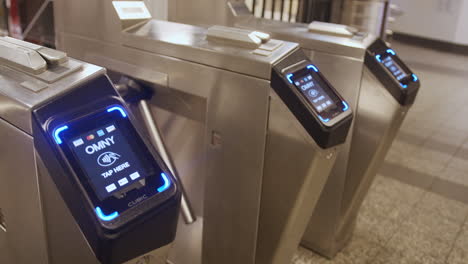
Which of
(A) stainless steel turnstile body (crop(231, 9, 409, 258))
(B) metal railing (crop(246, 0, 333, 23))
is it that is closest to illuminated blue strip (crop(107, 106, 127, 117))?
(A) stainless steel turnstile body (crop(231, 9, 409, 258))

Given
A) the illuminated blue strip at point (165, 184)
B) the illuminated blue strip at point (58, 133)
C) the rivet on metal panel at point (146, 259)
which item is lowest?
the rivet on metal panel at point (146, 259)

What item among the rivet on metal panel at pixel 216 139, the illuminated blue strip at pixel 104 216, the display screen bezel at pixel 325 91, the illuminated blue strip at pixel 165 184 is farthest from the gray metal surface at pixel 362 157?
the illuminated blue strip at pixel 104 216

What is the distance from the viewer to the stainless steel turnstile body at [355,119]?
1396 millimetres

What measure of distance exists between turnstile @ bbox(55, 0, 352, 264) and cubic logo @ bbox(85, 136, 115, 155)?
41cm

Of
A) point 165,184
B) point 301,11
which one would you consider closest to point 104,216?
point 165,184

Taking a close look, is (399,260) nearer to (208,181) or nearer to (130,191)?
(208,181)

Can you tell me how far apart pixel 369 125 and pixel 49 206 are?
1.00m

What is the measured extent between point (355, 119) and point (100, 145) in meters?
0.94

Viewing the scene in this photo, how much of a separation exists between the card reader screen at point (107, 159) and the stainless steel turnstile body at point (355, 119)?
83 centimetres

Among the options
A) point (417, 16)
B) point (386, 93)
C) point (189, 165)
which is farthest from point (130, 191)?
point (417, 16)

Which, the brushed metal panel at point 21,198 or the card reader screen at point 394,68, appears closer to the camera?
the brushed metal panel at point 21,198

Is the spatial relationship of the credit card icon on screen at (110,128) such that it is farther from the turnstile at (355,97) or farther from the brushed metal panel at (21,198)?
the turnstile at (355,97)

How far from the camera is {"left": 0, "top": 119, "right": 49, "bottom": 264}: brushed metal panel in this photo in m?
0.76

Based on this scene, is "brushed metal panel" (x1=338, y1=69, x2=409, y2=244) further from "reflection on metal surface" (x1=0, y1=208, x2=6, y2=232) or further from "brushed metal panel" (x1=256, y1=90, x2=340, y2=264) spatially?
"reflection on metal surface" (x1=0, y1=208, x2=6, y2=232)
